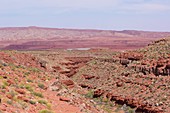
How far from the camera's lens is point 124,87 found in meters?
26.7

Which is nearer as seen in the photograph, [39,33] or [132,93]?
[132,93]

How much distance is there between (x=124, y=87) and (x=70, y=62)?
71.4 feet

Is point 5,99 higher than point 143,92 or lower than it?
higher

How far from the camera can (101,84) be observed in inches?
1204

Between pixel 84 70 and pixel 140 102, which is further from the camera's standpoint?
pixel 84 70

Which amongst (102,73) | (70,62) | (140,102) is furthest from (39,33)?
(140,102)

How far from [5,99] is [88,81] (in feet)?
72.1

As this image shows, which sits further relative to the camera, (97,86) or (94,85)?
(94,85)

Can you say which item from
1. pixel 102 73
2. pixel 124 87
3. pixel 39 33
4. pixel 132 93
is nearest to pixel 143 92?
pixel 132 93

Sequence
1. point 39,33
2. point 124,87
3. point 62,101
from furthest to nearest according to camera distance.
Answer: point 39,33, point 124,87, point 62,101

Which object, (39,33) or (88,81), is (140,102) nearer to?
(88,81)

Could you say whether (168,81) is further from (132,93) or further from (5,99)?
(5,99)

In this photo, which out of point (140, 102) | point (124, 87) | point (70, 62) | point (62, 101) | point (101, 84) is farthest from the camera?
point (70, 62)

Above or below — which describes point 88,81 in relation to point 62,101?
below
